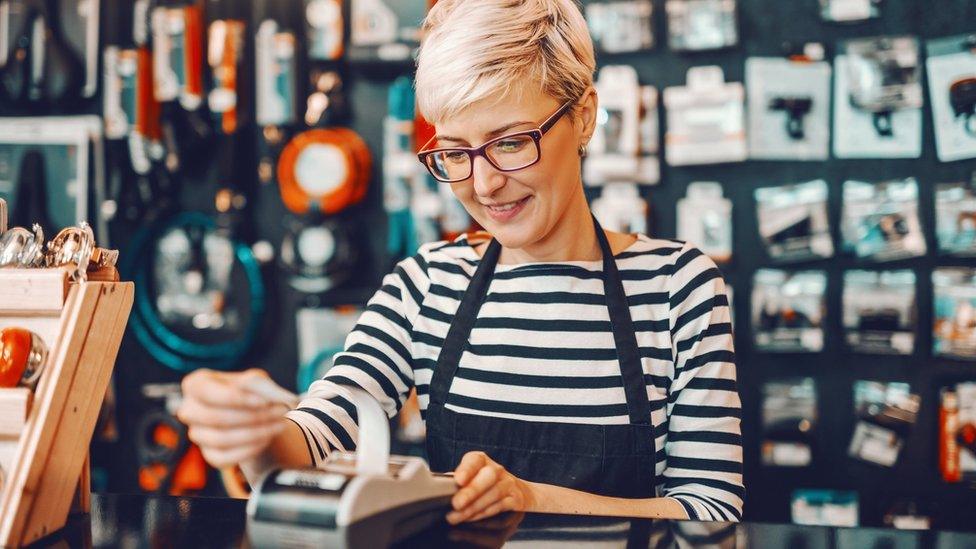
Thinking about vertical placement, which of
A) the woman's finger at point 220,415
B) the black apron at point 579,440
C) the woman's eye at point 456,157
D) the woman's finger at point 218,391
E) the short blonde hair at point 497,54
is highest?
the short blonde hair at point 497,54

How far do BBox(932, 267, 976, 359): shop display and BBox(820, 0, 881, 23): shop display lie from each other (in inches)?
33.9

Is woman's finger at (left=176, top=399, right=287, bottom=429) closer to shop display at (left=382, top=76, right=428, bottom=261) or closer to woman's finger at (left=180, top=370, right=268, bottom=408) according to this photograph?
woman's finger at (left=180, top=370, right=268, bottom=408)

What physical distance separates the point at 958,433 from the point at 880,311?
1.45 ft

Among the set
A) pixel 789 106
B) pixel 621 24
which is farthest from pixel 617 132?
pixel 789 106

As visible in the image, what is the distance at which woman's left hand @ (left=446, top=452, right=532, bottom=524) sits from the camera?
1.07 m

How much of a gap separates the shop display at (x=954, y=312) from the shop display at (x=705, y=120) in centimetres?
75

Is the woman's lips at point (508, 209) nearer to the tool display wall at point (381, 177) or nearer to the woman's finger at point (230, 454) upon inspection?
the woman's finger at point (230, 454)

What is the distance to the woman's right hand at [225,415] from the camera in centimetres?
101

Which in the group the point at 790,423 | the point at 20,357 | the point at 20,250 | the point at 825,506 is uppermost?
the point at 20,250

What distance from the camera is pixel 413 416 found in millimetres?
3018

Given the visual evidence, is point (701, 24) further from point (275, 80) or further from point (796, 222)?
point (275, 80)

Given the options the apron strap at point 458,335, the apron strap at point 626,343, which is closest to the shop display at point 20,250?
the apron strap at point 458,335

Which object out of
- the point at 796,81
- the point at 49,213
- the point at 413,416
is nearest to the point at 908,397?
the point at 796,81

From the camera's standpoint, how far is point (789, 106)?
2893 mm
